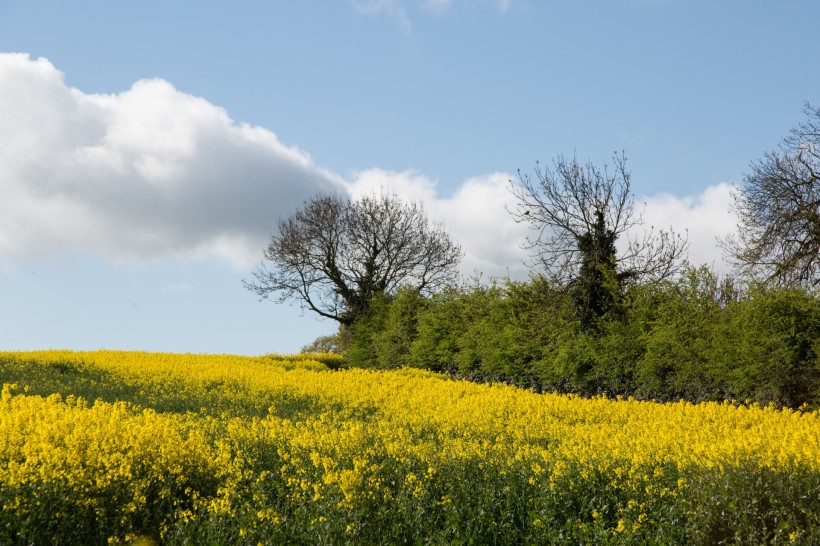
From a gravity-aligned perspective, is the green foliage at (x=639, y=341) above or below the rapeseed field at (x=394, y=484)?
above

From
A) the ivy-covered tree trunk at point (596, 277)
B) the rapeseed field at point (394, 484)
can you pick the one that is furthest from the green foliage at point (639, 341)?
the rapeseed field at point (394, 484)

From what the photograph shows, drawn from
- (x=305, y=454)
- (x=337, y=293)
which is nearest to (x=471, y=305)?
(x=337, y=293)

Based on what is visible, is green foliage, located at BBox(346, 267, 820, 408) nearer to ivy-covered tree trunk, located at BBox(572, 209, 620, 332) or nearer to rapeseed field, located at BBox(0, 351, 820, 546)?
ivy-covered tree trunk, located at BBox(572, 209, 620, 332)

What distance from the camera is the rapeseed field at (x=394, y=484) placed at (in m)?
6.37

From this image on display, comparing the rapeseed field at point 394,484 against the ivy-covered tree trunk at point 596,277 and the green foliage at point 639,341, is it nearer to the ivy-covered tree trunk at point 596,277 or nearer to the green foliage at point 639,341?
the green foliage at point 639,341

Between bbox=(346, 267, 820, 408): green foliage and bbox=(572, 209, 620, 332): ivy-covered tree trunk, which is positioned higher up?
bbox=(572, 209, 620, 332): ivy-covered tree trunk

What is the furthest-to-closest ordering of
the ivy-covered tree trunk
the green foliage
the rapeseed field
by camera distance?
1. the ivy-covered tree trunk
2. the green foliage
3. the rapeseed field

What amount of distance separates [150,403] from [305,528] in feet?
30.5

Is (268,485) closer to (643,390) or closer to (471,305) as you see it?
(643,390)

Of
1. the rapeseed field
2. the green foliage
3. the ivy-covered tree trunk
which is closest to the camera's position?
the rapeseed field

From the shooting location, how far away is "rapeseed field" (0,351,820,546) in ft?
20.9

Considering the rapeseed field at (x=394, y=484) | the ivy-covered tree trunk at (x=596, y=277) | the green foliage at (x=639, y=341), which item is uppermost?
the ivy-covered tree trunk at (x=596, y=277)

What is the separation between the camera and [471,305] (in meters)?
25.5

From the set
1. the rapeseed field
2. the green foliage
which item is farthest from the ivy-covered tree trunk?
the rapeseed field
